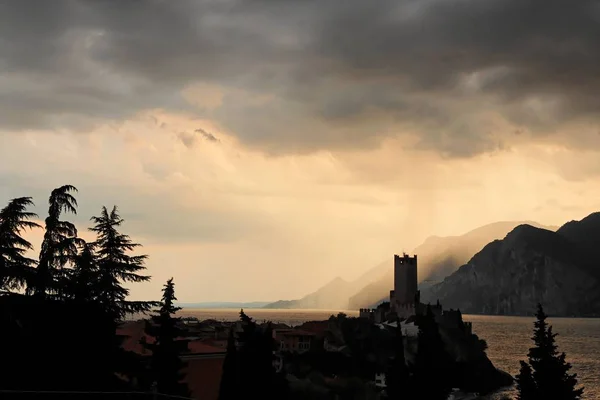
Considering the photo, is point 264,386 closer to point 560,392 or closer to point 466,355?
point 560,392

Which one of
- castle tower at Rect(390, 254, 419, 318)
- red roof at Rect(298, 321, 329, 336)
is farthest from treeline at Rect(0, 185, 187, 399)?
castle tower at Rect(390, 254, 419, 318)

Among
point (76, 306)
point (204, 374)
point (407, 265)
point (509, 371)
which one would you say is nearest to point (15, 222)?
point (76, 306)

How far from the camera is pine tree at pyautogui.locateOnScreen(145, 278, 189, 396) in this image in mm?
33062

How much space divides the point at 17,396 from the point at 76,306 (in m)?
11.1

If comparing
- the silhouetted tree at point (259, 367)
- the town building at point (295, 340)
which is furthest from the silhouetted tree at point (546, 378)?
the town building at point (295, 340)

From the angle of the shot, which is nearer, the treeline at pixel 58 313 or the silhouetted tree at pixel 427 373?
the treeline at pixel 58 313

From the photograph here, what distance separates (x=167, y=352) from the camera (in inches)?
1334

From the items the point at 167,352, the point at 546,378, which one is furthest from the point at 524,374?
the point at 167,352

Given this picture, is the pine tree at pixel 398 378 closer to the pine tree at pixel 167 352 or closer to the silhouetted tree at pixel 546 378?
the silhouetted tree at pixel 546 378

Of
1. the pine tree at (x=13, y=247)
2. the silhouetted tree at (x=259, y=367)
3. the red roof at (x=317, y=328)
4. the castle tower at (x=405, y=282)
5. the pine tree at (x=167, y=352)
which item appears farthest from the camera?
the castle tower at (x=405, y=282)

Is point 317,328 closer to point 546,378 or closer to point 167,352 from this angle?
point 546,378

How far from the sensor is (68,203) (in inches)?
1009

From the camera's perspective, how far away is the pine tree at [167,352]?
108 ft

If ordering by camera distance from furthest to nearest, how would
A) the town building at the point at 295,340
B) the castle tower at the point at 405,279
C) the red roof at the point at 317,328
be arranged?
the castle tower at the point at 405,279
the red roof at the point at 317,328
the town building at the point at 295,340
